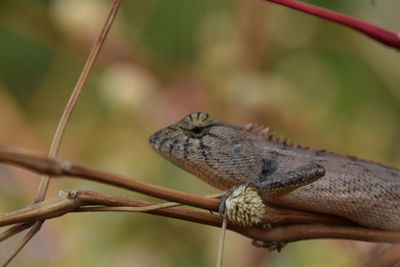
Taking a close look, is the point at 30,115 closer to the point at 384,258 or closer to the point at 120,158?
the point at 120,158

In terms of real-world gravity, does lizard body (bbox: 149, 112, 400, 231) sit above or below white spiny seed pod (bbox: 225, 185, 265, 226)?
above

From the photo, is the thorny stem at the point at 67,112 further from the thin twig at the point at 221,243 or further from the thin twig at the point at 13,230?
the thin twig at the point at 221,243

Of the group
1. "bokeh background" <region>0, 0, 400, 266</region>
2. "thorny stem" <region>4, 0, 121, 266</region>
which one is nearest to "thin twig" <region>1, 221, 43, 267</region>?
"thorny stem" <region>4, 0, 121, 266</region>

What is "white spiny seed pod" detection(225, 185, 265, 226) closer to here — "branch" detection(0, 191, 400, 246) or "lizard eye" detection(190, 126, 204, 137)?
"branch" detection(0, 191, 400, 246)

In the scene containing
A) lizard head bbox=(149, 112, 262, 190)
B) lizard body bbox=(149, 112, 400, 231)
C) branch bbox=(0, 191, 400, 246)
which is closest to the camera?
branch bbox=(0, 191, 400, 246)

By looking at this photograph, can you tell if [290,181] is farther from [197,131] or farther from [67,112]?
[67,112]

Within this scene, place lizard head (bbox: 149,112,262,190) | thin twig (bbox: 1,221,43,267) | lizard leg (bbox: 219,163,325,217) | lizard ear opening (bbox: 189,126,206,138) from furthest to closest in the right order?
lizard ear opening (bbox: 189,126,206,138)
lizard head (bbox: 149,112,262,190)
lizard leg (bbox: 219,163,325,217)
thin twig (bbox: 1,221,43,267)

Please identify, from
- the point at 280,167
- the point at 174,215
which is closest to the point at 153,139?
the point at 280,167

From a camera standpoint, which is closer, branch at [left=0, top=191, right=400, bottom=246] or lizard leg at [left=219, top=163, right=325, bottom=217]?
branch at [left=0, top=191, right=400, bottom=246]

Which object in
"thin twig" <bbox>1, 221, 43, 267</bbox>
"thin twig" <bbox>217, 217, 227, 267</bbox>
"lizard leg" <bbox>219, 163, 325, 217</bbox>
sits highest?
"lizard leg" <bbox>219, 163, 325, 217</bbox>
